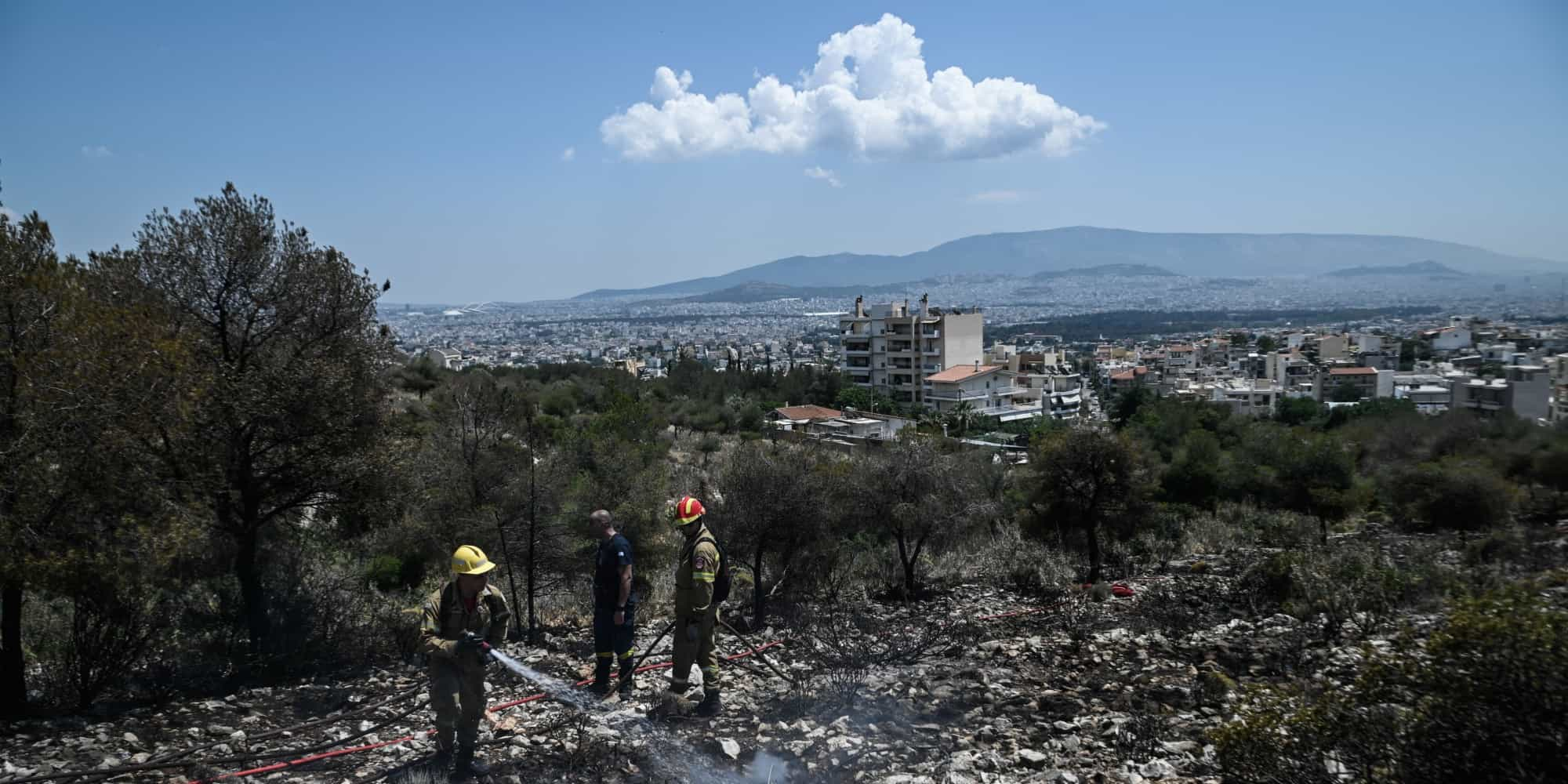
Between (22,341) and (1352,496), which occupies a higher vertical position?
(22,341)

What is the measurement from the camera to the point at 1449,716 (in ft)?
15.3

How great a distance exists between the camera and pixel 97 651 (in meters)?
8.74

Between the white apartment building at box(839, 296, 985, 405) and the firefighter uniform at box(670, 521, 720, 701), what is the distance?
71290mm

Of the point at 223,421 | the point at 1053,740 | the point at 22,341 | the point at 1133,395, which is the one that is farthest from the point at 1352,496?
the point at 1133,395

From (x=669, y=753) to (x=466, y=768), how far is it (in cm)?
155

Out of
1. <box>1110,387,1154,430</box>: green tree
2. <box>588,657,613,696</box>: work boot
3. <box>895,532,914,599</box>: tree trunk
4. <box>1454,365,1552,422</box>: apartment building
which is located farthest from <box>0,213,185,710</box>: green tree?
<box>1110,387,1154,430</box>: green tree

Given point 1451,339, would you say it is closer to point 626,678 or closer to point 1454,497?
point 1454,497

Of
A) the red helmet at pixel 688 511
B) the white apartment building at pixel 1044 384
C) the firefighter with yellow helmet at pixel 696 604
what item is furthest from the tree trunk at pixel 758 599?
the white apartment building at pixel 1044 384

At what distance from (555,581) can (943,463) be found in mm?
8535

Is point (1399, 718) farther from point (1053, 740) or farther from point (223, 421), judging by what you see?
point (223, 421)

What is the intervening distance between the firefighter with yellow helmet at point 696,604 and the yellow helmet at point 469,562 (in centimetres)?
175

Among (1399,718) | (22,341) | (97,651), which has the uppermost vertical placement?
(22,341)

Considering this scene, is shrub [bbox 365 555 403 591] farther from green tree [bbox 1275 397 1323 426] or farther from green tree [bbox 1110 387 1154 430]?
green tree [bbox 1275 397 1323 426]

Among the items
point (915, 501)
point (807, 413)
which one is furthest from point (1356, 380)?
point (915, 501)
